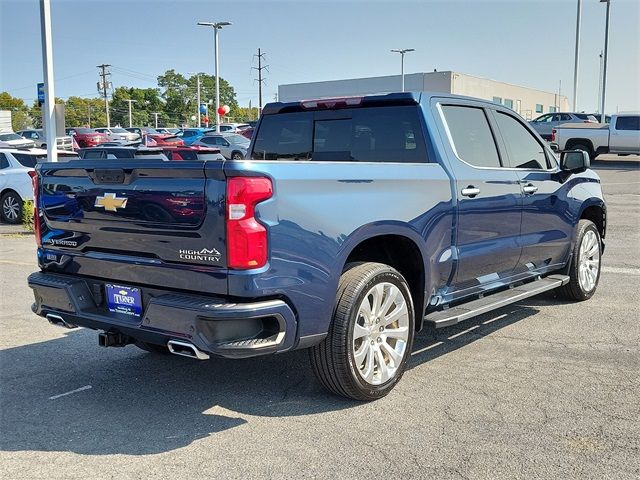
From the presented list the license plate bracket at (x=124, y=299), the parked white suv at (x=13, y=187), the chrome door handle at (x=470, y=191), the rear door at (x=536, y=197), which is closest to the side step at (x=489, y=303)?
the rear door at (x=536, y=197)

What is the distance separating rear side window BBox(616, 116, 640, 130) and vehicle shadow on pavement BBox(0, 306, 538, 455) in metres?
23.4

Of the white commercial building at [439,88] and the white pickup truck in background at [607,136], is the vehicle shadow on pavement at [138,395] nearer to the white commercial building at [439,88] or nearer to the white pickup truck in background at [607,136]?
the white pickup truck in background at [607,136]

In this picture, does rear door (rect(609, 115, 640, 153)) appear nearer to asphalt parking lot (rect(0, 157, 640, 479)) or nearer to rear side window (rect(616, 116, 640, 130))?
rear side window (rect(616, 116, 640, 130))

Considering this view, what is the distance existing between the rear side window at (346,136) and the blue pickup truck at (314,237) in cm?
1

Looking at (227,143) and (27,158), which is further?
(227,143)

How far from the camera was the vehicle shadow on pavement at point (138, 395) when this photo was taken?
3.82 metres

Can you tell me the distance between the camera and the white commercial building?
67.6 m

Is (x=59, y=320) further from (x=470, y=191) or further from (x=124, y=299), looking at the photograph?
(x=470, y=191)

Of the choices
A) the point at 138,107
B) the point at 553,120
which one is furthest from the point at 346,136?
the point at 138,107

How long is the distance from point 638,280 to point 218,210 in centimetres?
617

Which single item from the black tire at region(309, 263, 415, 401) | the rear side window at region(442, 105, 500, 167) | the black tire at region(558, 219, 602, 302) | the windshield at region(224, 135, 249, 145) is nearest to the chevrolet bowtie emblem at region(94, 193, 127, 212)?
the black tire at region(309, 263, 415, 401)

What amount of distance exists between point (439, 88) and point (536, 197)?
65.0 m

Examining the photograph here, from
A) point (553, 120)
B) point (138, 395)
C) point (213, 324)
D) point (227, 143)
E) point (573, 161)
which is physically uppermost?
point (553, 120)

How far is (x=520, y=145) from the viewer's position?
19.4 feet
